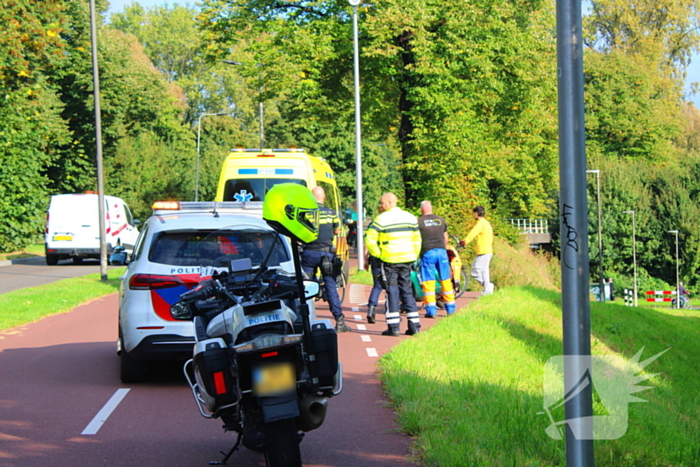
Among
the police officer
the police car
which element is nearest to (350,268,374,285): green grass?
the police officer

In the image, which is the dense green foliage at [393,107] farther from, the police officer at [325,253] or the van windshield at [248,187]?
the police officer at [325,253]

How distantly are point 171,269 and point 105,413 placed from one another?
1521mm

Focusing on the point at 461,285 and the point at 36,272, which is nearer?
A: the point at 461,285

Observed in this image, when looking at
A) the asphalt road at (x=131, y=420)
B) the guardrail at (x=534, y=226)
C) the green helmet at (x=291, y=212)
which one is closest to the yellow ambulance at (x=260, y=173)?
the asphalt road at (x=131, y=420)

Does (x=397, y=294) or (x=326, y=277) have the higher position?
(x=326, y=277)

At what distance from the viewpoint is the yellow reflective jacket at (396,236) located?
11.5 metres

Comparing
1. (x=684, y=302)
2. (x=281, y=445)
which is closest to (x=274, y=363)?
(x=281, y=445)

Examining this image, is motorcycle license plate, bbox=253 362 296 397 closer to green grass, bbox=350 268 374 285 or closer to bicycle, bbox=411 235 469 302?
bicycle, bbox=411 235 469 302

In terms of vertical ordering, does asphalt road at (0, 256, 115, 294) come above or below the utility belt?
below

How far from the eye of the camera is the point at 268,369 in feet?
15.5

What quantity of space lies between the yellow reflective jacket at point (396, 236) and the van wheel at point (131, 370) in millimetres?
4218

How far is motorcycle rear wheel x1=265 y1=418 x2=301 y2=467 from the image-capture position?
467 cm

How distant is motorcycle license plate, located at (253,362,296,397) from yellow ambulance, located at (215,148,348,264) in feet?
42.6

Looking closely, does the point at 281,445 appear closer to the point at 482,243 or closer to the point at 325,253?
the point at 325,253
